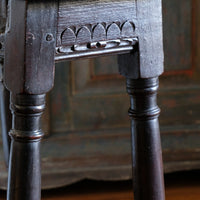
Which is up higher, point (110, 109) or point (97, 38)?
point (97, 38)

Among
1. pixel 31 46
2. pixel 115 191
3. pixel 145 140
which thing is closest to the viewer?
pixel 31 46

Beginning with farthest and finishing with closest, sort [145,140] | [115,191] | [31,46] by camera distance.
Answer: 1. [115,191]
2. [145,140]
3. [31,46]

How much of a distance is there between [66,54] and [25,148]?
6.0 inches

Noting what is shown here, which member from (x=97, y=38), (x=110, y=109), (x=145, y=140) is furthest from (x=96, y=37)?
(x=110, y=109)

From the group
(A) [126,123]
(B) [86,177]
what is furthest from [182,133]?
(B) [86,177]

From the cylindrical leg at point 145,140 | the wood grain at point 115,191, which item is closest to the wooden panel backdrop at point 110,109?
the wood grain at point 115,191

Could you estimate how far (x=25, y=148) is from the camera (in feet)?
2.50

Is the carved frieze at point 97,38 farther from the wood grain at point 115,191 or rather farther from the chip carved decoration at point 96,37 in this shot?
the wood grain at point 115,191

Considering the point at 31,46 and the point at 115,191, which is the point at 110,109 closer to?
the point at 115,191

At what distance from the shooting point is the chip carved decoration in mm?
755

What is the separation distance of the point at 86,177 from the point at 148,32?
0.68 m

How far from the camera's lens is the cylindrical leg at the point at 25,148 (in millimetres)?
750

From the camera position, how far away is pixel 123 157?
4.85 feet

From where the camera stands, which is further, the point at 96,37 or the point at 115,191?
the point at 115,191
